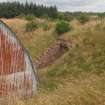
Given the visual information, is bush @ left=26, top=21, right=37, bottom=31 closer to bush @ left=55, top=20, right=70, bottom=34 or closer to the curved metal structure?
bush @ left=55, top=20, right=70, bottom=34

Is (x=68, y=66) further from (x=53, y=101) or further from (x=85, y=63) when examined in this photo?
(x=53, y=101)

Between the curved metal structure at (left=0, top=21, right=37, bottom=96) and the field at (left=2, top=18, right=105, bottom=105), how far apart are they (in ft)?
2.22

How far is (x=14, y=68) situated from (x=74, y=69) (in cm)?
653

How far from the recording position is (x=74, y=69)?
21656 millimetres

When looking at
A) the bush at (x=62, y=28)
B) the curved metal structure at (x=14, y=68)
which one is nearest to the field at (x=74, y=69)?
the bush at (x=62, y=28)

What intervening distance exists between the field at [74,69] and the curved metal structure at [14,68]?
677mm

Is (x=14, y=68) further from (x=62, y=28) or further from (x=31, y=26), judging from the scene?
(x=31, y=26)

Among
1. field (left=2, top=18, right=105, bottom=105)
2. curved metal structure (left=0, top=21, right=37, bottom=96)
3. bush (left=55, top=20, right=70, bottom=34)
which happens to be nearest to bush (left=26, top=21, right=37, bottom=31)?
field (left=2, top=18, right=105, bottom=105)

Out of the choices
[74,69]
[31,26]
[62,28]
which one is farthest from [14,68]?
[31,26]

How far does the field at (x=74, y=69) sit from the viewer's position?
990 centimetres

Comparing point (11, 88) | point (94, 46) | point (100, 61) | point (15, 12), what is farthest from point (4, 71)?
point (15, 12)

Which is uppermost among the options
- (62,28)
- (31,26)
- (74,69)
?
(62,28)

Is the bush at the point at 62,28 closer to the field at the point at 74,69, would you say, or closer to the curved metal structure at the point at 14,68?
the field at the point at 74,69

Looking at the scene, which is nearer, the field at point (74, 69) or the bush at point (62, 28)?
the field at point (74, 69)
